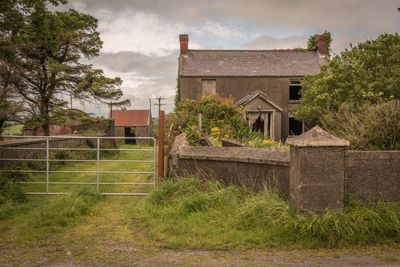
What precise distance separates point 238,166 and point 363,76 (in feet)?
43.3

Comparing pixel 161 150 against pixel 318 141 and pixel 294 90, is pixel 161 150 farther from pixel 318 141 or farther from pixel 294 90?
pixel 294 90

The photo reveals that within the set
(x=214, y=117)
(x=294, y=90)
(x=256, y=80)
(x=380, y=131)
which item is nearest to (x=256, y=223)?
(x=380, y=131)

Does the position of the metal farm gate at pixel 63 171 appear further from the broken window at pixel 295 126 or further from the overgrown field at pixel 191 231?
the broken window at pixel 295 126

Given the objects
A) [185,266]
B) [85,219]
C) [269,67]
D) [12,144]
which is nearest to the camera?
[185,266]

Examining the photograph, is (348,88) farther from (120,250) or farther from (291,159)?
(120,250)

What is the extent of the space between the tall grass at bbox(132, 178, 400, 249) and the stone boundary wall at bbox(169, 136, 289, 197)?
36cm

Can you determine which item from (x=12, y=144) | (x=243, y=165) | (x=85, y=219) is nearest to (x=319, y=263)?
(x=243, y=165)

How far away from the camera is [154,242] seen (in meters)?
6.21

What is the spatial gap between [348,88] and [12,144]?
49.5 feet

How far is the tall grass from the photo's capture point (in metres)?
5.98

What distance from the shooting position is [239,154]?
26.5 ft

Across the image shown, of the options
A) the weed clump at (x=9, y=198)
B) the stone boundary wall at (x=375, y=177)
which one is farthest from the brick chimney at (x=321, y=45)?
the weed clump at (x=9, y=198)

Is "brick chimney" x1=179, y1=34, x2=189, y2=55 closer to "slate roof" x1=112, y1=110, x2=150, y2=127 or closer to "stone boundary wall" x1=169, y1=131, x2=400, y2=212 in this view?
"slate roof" x1=112, y1=110, x2=150, y2=127

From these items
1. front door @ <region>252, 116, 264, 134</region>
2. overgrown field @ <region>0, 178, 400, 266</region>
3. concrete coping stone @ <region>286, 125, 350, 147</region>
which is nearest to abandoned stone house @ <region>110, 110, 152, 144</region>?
front door @ <region>252, 116, 264, 134</region>
